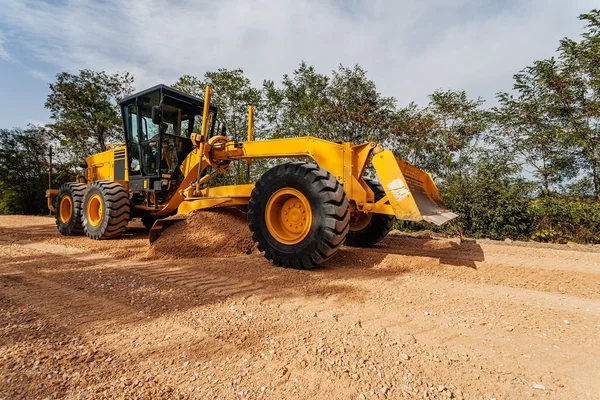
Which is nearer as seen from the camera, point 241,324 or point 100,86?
point 241,324

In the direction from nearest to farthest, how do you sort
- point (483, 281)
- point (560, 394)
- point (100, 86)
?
point (560, 394), point (483, 281), point (100, 86)

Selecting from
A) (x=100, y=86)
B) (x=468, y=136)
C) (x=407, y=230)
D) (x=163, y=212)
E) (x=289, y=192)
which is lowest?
(x=407, y=230)

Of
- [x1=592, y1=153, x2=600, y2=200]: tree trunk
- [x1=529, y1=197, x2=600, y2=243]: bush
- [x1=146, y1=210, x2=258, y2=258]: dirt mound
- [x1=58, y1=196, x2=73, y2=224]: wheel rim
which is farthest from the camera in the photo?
[x1=592, y1=153, x2=600, y2=200]: tree trunk

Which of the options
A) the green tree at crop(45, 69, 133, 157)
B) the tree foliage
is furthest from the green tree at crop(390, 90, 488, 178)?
the green tree at crop(45, 69, 133, 157)

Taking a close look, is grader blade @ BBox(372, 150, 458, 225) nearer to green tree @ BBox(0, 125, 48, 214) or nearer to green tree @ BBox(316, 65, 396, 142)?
green tree @ BBox(316, 65, 396, 142)

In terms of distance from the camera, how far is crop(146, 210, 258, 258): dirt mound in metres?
4.91

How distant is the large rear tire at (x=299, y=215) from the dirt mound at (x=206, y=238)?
0.89 metres

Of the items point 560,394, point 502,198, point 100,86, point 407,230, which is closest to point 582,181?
point 502,198

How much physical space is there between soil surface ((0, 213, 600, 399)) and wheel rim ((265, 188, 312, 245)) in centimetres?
64

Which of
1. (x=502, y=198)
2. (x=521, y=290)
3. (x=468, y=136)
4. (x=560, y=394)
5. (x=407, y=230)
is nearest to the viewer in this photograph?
(x=560, y=394)

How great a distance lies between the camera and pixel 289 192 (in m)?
4.21

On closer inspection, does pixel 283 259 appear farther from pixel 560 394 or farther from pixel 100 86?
pixel 100 86

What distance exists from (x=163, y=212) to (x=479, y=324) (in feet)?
21.3

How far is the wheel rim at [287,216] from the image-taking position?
4215 mm
